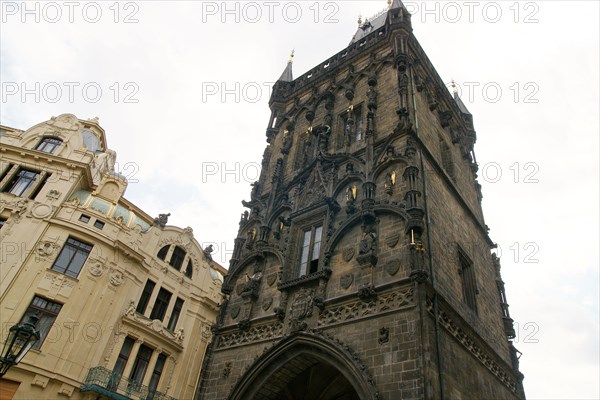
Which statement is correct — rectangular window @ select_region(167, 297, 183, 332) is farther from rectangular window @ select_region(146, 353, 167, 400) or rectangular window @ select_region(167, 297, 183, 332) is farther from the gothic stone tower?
the gothic stone tower

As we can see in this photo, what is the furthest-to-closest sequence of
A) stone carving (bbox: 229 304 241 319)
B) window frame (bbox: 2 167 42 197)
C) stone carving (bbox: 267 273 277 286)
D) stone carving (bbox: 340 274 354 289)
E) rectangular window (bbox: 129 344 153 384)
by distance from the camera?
window frame (bbox: 2 167 42 197) → rectangular window (bbox: 129 344 153 384) → stone carving (bbox: 229 304 241 319) → stone carving (bbox: 267 273 277 286) → stone carving (bbox: 340 274 354 289)

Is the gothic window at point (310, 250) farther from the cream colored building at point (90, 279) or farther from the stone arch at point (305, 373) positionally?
the cream colored building at point (90, 279)

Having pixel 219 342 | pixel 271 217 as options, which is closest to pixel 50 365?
pixel 219 342

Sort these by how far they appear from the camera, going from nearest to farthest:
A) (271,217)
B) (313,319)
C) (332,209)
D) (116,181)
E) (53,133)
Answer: (313,319)
(332,209)
(271,217)
(53,133)
(116,181)

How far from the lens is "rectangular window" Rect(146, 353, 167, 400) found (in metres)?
21.7

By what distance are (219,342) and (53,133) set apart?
1774 centimetres

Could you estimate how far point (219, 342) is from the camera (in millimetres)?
15719

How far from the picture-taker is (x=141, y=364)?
72.4 feet

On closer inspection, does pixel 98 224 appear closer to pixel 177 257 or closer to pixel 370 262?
pixel 177 257

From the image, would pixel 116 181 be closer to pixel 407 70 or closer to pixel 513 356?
pixel 407 70

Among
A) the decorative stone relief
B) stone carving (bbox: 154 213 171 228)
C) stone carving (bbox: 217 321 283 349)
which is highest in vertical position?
stone carving (bbox: 154 213 171 228)

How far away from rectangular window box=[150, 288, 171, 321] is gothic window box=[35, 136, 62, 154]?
34.4 feet

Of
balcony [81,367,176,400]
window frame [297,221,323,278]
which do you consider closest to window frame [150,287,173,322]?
balcony [81,367,176,400]

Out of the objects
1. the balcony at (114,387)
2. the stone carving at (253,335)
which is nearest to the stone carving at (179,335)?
the balcony at (114,387)
